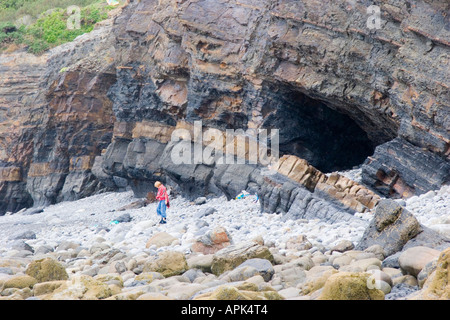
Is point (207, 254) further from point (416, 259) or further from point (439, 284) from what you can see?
point (439, 284)

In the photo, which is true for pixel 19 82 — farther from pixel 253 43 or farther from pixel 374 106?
pixel 374 106

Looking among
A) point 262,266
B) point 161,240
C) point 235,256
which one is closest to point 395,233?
point 262,266

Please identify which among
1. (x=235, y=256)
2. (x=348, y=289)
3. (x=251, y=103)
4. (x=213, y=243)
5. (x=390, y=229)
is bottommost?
(x=213, y=243)

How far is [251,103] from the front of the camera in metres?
19.6

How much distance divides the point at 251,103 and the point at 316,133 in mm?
2327

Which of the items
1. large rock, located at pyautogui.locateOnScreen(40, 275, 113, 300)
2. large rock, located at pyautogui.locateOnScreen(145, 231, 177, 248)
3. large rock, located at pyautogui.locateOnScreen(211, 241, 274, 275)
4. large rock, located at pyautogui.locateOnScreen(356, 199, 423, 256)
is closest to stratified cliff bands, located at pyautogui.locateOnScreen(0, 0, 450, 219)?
large rock, located at pyautogui.locateOnScreen(145, 231, 177, 248)

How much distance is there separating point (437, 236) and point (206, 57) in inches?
496

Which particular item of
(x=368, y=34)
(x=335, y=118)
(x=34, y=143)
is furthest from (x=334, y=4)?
(x=34, y=143)

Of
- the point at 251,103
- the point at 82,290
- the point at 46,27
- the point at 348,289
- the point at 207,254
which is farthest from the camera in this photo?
the point at 46,27

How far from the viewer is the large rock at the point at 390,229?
30.8 ft

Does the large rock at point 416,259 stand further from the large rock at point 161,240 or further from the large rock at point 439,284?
the large rock at point 161,240

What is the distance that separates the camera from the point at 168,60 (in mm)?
22375
